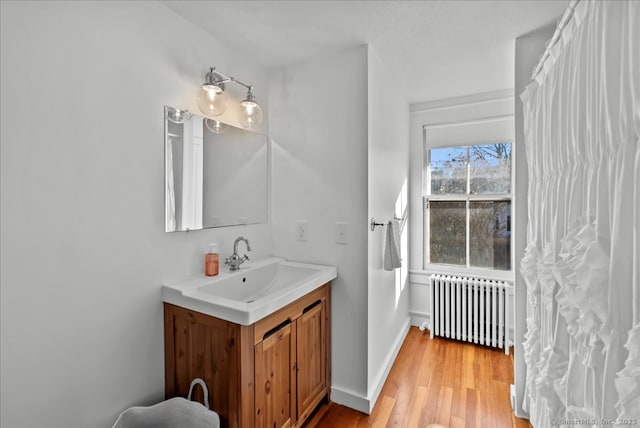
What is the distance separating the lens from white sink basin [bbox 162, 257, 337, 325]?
1300mm

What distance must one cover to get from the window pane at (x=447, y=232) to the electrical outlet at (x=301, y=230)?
5.41ft

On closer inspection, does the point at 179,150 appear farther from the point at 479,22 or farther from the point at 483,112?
the point at 483,112

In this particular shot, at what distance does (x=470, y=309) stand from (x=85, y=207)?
2.94 meters

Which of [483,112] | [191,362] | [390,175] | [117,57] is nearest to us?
[117,57]

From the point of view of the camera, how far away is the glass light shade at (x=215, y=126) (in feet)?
5.75

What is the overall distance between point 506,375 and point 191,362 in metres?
2.26

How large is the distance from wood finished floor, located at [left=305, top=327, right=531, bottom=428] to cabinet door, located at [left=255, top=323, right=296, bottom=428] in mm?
367

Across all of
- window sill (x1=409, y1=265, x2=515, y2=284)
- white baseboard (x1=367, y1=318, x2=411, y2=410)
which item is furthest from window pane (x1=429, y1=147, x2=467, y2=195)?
white baseboard (x1=367, y1=318, x2=411, y2=410)

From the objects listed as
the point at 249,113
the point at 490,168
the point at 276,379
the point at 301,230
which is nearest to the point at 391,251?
the point at 301,230

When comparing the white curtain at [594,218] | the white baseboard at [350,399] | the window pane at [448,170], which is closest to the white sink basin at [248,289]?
the white baseboard at [350,399]

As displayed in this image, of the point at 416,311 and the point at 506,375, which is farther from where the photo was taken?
the point at 416,311

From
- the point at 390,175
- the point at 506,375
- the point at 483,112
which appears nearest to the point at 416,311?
the point at 506,375

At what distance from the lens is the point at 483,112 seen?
284cm

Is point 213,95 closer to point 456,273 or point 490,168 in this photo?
point 490,168
